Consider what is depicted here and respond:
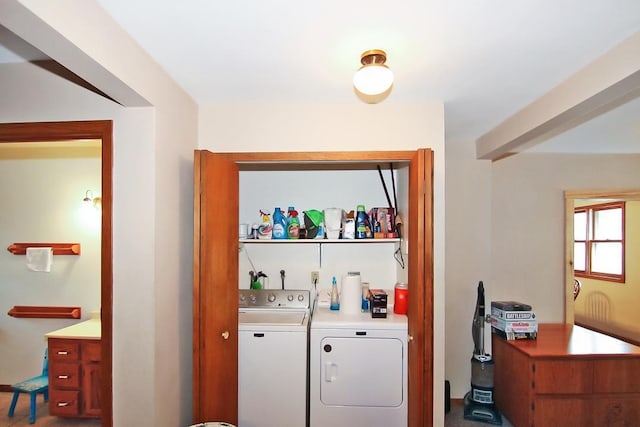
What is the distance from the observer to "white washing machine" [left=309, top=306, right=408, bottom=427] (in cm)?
232

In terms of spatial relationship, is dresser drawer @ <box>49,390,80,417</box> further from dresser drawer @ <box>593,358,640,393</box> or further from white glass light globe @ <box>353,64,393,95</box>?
dresser drawer @ <box>593,358,640,393</box>

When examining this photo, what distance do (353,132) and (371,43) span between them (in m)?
0.74

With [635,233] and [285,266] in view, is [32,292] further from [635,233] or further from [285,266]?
[635,233]

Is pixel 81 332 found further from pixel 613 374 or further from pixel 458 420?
pixel 613 374

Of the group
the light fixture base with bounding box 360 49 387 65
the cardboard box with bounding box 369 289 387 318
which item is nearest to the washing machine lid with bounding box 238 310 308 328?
the cardboard box with bounding box 369 289 387 318

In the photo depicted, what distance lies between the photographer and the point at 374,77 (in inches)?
59.8

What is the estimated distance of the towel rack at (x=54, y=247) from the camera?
319cm

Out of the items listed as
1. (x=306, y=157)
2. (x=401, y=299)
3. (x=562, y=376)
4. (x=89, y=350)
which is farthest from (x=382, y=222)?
(x=89, y=350)

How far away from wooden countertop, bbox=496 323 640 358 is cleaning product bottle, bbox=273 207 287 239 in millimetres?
2159

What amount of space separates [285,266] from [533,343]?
7.30ft

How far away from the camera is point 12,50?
1621mm

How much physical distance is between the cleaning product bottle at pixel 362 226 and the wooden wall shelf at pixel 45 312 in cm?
285

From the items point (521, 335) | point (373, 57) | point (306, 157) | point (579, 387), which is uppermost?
point (373, 57)

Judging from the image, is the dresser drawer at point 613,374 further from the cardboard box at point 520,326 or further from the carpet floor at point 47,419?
the carpet floor at point 47,419
